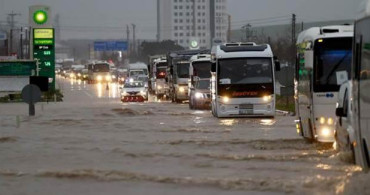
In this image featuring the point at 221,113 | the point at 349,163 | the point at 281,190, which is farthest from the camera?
the point at 221,113

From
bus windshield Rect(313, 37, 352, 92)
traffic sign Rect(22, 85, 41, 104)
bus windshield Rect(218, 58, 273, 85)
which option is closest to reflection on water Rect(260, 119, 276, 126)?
bus windshield Rect(218, 58, 273, 85)

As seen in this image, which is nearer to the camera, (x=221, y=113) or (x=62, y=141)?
(x=62, y=141)

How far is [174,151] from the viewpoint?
20203 mm

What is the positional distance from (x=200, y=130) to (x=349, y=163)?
1232 centimetres

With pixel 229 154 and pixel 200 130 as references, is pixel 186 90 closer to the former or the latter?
pixel 200 130

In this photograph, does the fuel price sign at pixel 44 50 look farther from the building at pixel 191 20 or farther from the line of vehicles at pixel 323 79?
the building at pixel 191 20

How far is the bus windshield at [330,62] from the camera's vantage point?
20562 mm

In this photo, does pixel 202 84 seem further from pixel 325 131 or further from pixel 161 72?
pixel 325 131

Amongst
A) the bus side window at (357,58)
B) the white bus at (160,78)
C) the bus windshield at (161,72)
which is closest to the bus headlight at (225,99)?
the bus side window at (357,58)

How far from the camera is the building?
179m

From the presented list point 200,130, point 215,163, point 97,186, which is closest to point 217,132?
point 200,130

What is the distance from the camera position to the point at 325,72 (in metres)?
20.8

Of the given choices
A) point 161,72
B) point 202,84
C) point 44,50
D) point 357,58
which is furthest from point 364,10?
point 161,72

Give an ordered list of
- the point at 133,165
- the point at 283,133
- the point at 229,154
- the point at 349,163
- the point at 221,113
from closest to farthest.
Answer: the point at 349,163 → the point at 133,165 → the point at 229,154 → the point at 283,133 → the point at 221,113
